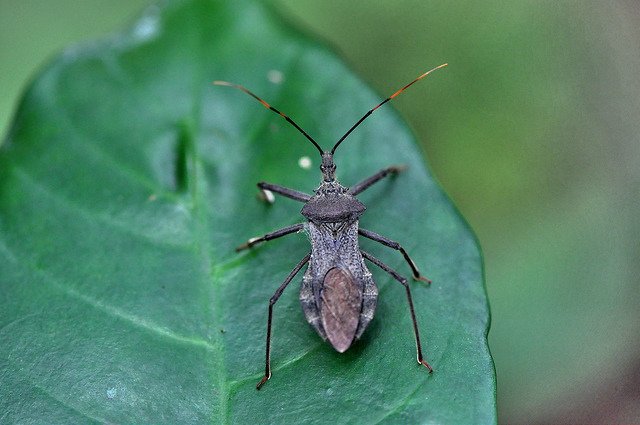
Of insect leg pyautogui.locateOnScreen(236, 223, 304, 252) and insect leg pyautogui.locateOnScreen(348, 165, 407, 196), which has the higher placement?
insect leg pyautogui.locateOnScreen(348, 165, 407, 196)

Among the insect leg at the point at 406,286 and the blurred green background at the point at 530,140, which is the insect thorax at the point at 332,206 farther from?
the blurred green background at the point at 530,140

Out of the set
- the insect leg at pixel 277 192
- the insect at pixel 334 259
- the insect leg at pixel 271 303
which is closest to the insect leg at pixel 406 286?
the insect at pixel 334 259

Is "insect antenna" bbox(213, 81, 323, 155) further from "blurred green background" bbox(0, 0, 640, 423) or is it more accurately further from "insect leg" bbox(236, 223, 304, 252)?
"blurred green background" bbox(0, 0, 640, 423)

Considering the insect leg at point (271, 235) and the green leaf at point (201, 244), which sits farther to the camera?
the insect leg at point (271, 235)

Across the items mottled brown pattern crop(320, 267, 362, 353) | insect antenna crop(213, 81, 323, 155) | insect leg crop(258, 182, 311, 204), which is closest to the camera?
mottled brown pattern crop(320, 267, 362, 353)

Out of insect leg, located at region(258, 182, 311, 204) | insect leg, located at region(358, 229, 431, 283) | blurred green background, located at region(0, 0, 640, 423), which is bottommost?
blurred green background, located at region(0, 0, 640, 423)

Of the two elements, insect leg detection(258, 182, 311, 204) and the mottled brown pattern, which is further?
insect leg detection(258, 182, 311, 204)

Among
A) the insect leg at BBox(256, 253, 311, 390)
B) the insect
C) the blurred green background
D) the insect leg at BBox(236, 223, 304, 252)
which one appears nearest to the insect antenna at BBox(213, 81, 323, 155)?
the insect
